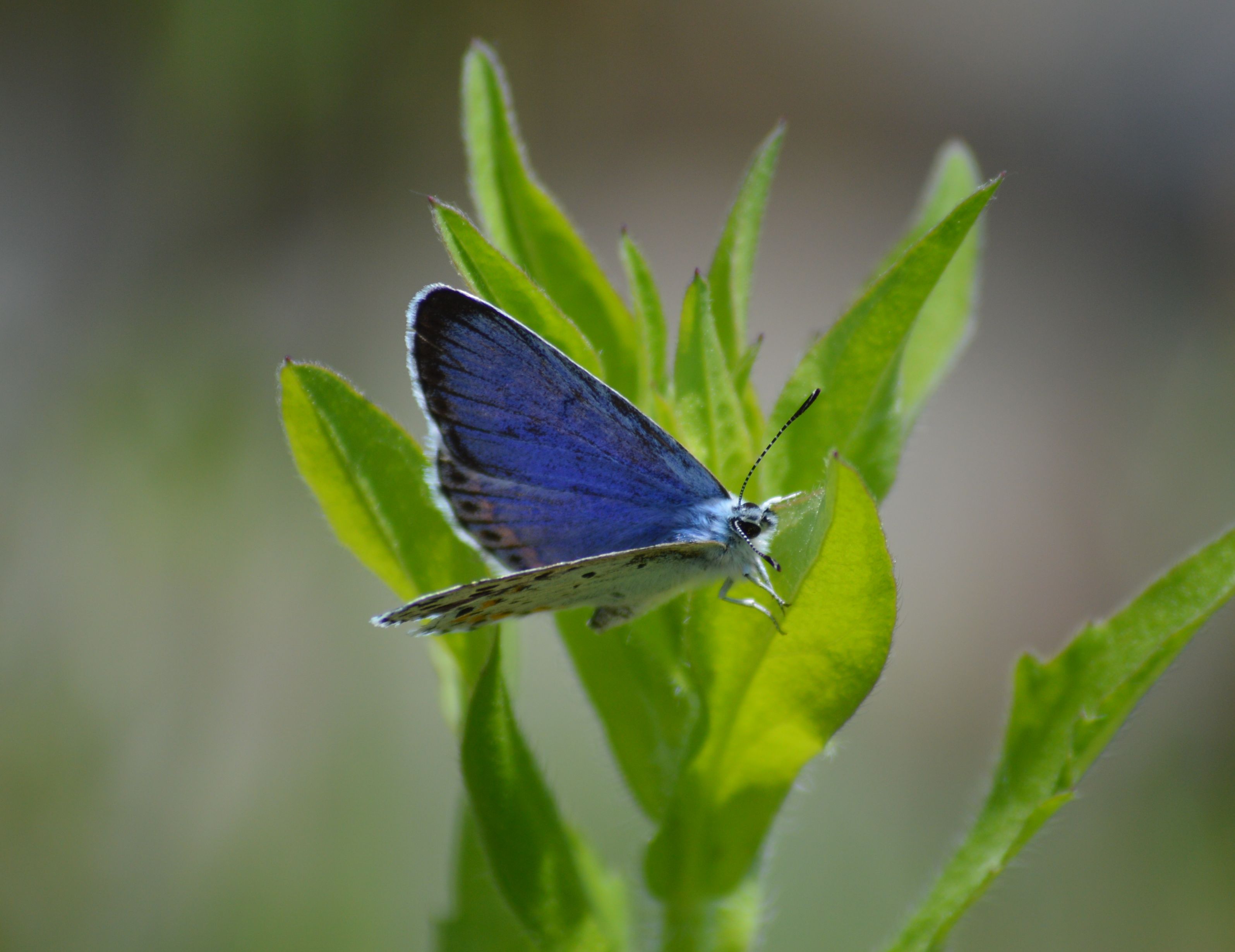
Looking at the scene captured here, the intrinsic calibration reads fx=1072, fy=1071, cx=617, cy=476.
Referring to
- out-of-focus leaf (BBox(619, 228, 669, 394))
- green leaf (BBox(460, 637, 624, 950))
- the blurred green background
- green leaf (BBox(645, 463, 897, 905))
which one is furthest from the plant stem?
out-of-focus leaf (BBox(619, 228, 669, 394))

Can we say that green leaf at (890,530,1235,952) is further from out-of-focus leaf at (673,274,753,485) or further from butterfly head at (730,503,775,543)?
out-of-focus leaf at (673,274,753,485)

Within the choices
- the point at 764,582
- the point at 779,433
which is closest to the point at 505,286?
the point at 779,433

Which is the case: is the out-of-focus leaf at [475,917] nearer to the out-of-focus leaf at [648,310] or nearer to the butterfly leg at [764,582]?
the butterfly leg at [764,582]

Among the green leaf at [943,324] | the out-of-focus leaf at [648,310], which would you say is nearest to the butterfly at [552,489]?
the out-of-focus leaf at [648,310]

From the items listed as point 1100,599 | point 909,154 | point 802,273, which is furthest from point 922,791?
point 909,154

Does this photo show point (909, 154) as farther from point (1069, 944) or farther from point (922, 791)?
point (1069, 944)

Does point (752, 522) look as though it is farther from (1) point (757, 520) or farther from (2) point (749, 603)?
(2) point (749, 603)
